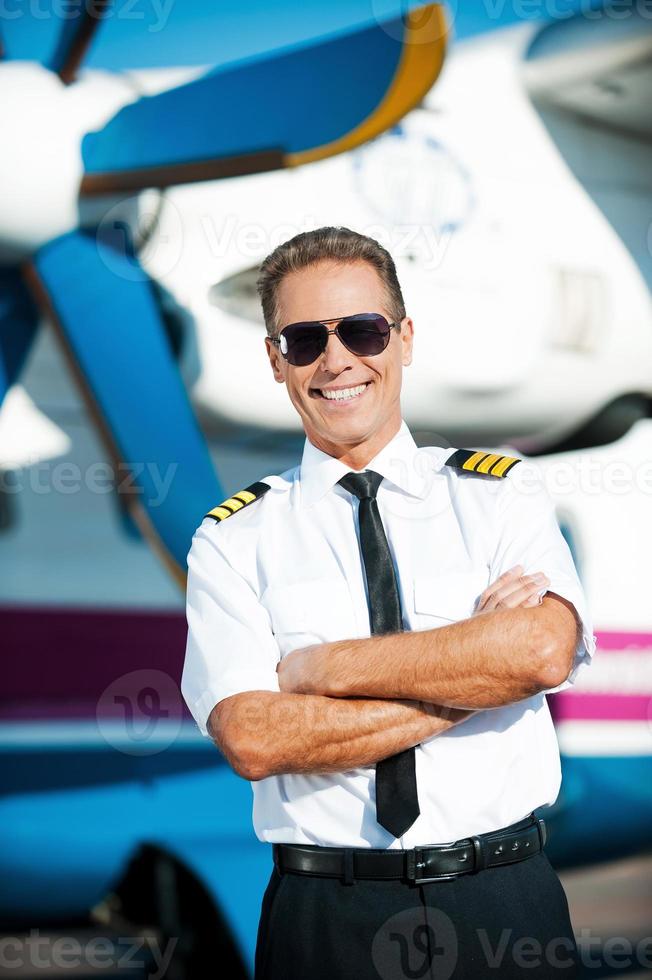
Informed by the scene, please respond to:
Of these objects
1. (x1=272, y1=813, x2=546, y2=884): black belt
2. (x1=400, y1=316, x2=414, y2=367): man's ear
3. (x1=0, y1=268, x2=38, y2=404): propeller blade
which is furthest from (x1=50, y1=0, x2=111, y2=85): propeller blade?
(x1=272, y1=813, x2=546, y2=884): black belt

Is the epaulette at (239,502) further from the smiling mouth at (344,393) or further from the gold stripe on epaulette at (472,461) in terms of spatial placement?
the gold stripe on epaulette at (472,461)

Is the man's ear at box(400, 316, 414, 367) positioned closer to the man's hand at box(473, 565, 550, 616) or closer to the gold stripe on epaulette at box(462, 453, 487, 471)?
the gold stripe on epaulette at box(462, 453, 487, 471)

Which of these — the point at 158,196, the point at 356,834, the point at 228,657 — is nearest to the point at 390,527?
the point at 228,657

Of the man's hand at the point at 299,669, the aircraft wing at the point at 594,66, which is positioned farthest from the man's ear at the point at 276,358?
the aircraft wing at the point at 594,66

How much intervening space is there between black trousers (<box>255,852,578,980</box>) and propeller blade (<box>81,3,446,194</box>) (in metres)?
2.00

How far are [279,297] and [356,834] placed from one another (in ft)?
2.68

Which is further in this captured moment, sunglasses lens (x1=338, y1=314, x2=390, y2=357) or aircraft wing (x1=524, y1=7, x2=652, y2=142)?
aircraft wing (x1=524, y1=7, x2=652, y2=142)

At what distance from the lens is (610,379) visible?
9.90 ft

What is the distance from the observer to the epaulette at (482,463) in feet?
5.33

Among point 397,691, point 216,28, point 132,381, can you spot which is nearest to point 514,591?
point 397,691

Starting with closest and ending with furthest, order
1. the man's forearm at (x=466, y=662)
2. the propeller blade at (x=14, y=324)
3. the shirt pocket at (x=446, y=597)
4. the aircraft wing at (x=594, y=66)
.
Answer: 1. the man's forearm at (x=466, y=662)
2. the shirt pocket at (x=446, y=597)
3. the propeller blade at (x=14, y=324)
4. the aircraft wing at (x=594, y=66)

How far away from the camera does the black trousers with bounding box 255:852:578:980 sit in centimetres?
141

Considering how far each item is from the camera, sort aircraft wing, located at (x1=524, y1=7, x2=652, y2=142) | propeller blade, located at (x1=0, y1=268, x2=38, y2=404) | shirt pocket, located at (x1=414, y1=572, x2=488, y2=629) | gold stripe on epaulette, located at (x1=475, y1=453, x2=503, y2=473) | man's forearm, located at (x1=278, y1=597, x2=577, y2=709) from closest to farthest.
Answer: man's forearm, located at (x1=278, y1=597, x2=577, y2=709), shirt pocket, located at (x1=414, y1=572, x2=488, y2=629), gold stripe on epaulette, located at (x1=475, y1=453, x2=503, y2=473), propeller blade, located at (x1=0, y1=268, x2=38, y2=404), aircraft wing, located at (x1=524, y1=7, x2=652, y2=142)

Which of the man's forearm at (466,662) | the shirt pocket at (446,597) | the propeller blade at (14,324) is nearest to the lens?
the man's forearm at (466,662)
